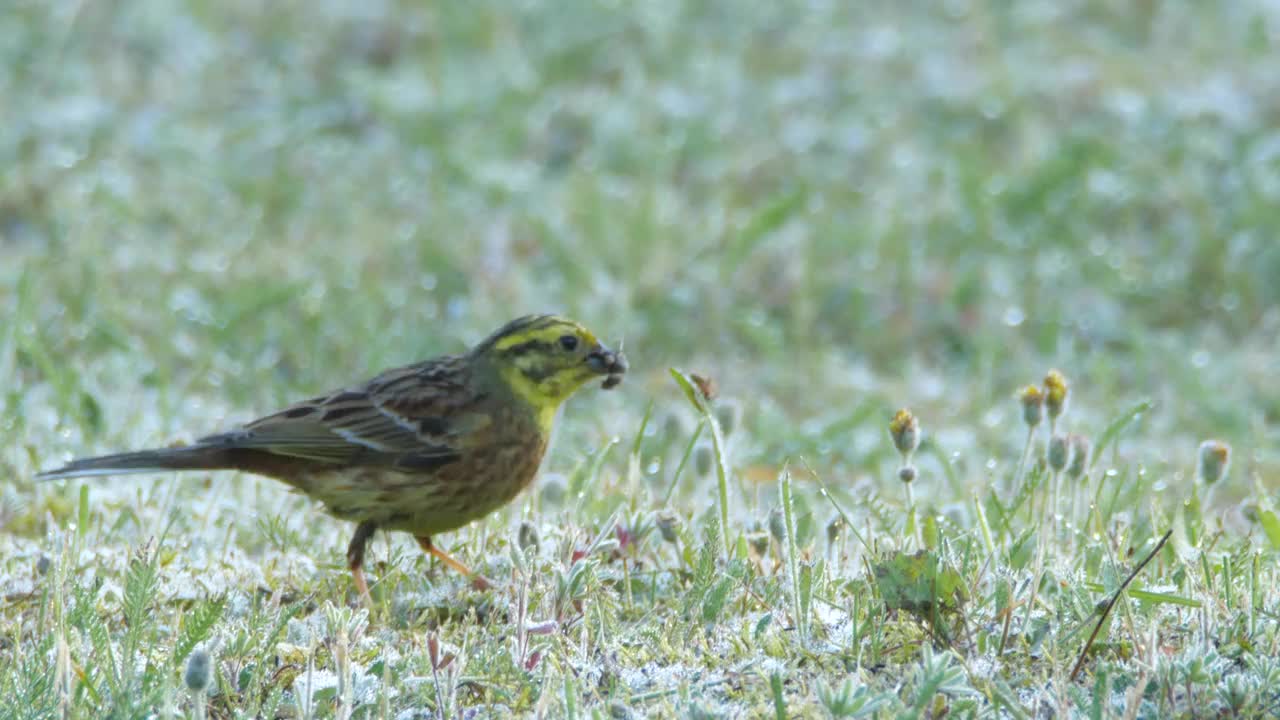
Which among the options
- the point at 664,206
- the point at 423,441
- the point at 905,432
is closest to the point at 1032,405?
the point at 905,432

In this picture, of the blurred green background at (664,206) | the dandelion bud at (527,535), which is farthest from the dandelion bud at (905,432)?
the blurred green background at (664,206)

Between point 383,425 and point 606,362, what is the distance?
0.70 m

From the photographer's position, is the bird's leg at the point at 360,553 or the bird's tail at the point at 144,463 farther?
the bird's tail at the point at 144,463

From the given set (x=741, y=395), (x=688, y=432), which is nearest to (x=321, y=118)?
(x=741, y=395)

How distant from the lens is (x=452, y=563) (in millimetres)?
4805

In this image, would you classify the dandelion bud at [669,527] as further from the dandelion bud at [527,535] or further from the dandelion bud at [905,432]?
the dandelion bud at [905,432]

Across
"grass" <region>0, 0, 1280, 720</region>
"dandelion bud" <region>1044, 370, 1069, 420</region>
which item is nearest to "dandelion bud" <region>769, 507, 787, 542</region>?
"grass" <region>0, 0, 1280, 720</region>

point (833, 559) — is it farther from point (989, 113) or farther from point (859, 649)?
point (989, 113)

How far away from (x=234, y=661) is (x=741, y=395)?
4066 millimetres

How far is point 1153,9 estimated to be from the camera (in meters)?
11.8

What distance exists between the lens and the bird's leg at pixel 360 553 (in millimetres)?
4629

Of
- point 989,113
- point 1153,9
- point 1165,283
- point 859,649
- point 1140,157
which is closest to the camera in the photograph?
point 859,649

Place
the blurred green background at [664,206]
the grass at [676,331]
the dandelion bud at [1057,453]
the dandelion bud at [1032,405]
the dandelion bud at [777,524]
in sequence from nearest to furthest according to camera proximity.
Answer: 1. the grass at [676,331]
2. the dandelion bud at [777,524]
3. the dandelion bud at [1057,453]
4. the dandelion bud at [1032,405]
5. the blurred green background at [664,206]

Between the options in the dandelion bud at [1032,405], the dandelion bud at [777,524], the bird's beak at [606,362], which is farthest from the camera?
the bird's beak at [606,362]
